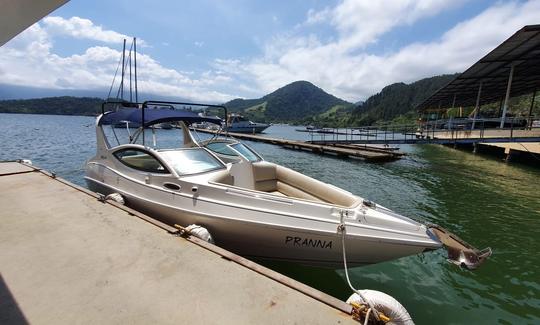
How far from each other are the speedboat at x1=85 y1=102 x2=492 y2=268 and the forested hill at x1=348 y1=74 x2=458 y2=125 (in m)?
132

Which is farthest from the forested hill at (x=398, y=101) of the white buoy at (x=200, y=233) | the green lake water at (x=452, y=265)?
the white buoy at (x=200, y=233)

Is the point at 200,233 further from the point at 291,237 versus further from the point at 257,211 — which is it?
the point at 291,237

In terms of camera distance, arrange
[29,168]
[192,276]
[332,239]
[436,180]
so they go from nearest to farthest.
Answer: [192,276] → [332,239] → [29,168] → [436,180]

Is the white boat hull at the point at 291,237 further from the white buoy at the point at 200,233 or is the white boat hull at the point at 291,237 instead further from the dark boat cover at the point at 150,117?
the dark boat cover at the point at 150,117

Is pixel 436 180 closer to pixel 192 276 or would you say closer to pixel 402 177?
pixel 402 177

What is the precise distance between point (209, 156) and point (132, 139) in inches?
103

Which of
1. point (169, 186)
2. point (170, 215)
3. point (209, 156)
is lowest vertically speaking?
point (170, 215)

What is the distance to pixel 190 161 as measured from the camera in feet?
19.4

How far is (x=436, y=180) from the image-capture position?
14.2 m

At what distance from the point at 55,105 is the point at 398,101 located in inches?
7411

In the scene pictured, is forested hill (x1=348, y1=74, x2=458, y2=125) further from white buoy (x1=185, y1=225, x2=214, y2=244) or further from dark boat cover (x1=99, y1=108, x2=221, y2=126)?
white buoy (x1=185, y1=225, x2=214, y2=244)

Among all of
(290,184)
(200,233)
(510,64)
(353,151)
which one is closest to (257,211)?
→ (200,233)

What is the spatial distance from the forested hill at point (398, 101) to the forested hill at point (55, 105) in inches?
5720

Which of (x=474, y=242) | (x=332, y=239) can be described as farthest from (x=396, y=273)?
(x=474, y=242)
